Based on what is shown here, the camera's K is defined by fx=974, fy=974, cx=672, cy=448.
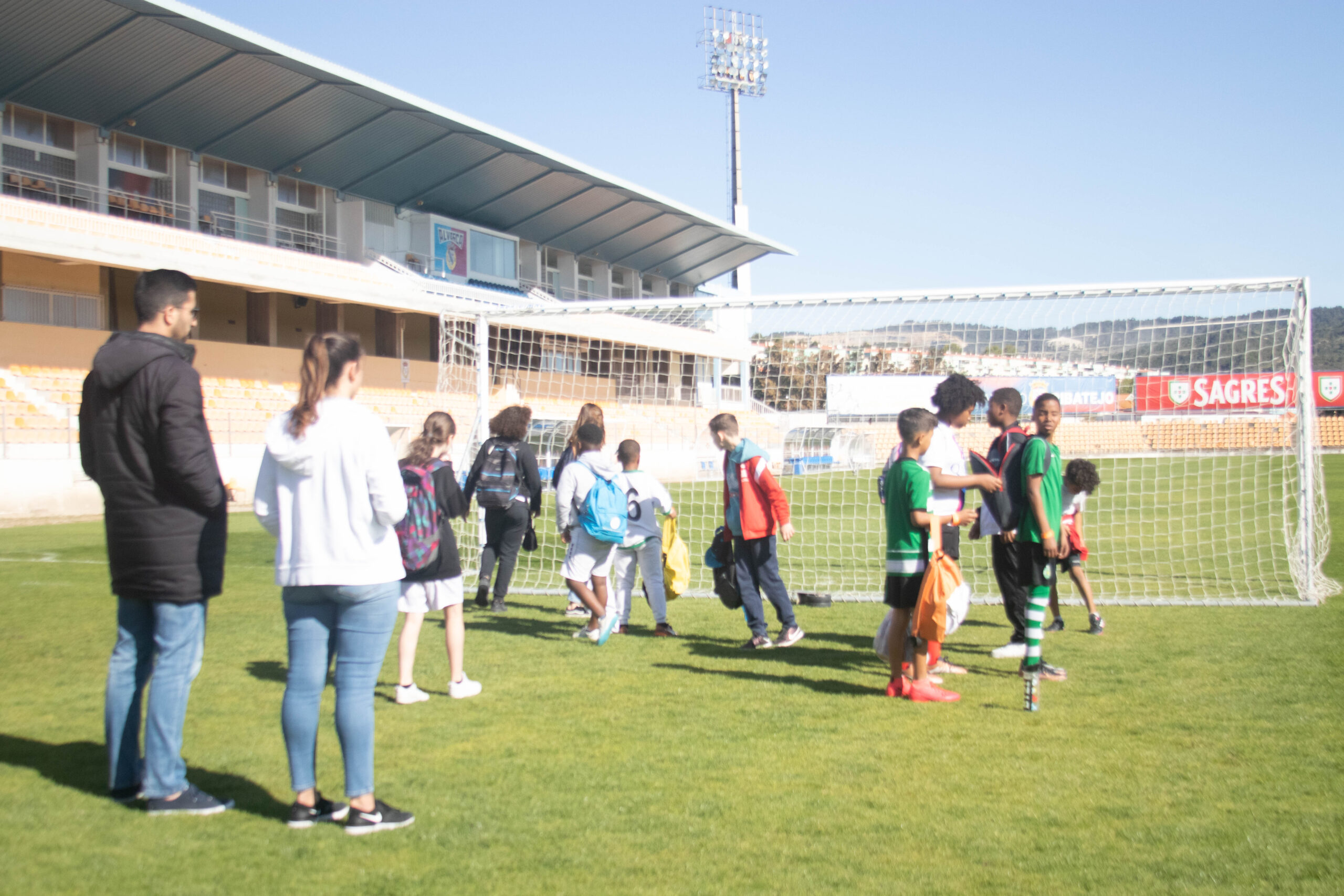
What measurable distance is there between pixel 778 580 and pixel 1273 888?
404 cm

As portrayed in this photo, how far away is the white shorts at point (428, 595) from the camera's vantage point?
5.41 meters

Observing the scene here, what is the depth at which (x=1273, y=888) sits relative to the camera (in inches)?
121

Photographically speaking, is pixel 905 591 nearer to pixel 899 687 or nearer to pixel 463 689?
pixel 899 687

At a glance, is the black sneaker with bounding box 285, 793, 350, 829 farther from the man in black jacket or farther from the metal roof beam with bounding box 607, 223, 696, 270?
the metal roof beam with bounding box 607, 223, 696, 270

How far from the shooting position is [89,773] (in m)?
4.22

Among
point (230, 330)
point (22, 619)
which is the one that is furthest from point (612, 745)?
point (230, 330)

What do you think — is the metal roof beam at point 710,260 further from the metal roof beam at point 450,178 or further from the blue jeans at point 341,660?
the blue jeans at point 341,660

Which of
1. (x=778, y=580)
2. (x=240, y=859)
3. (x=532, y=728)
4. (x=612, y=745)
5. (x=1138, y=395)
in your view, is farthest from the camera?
(x=1138, y=395)

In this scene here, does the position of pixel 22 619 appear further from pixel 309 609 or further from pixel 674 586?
pixel 309 609

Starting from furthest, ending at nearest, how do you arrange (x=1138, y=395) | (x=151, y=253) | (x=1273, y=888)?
1. (x=151, y=253)
2. (x=1138, y=395)
3. (x=1273, y=888)

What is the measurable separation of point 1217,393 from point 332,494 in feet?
31.3

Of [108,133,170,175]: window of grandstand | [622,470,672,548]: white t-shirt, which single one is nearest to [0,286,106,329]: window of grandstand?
[108,133,170,175]: window of grandstand

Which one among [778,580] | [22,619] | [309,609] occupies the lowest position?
[22,619]

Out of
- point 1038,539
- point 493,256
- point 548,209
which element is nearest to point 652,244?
point 548,209
